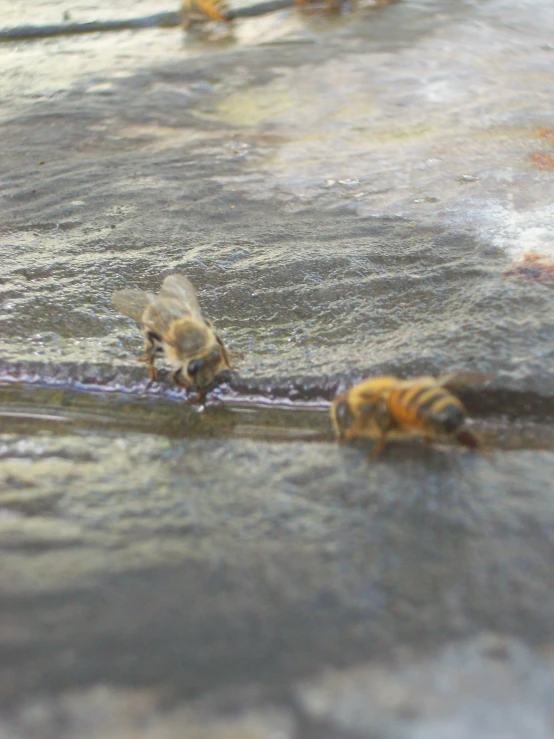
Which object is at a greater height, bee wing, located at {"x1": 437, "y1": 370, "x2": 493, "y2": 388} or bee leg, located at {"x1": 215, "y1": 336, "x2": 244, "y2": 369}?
bee wing, located at {"x1": 437, "y1": 370, "x2": 493, "y2": 388}

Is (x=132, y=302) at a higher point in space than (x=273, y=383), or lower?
higher

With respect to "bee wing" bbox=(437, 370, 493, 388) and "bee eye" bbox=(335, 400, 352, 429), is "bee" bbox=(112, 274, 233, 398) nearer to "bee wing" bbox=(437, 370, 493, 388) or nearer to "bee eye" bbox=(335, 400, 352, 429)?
"bee eye" bbox=(335, 400, 352, 429)

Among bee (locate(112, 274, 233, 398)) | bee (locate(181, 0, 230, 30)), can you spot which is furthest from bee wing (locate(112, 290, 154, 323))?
bee (locate(181, 0, 230, 30))

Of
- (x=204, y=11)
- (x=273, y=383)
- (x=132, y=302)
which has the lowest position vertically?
(x=273, y=383)

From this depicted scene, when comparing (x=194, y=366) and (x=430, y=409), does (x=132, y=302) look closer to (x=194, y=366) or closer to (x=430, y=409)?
(x=194, y=366)

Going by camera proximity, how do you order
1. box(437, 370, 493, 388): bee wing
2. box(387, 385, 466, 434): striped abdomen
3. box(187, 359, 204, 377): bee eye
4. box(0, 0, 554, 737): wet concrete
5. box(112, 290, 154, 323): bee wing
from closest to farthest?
box(0, 0, 554, 737): wet concrete
box(387, 385, 466, 434): striped abdomen
box(437, 370, 493, 388): bee wing
box(187, 359, 204, 377): bee eye
box(112, 290, 154, 323): bee wing

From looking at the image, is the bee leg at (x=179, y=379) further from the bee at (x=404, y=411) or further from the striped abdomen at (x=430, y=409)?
the striped abdomen at (x=430, y=409)

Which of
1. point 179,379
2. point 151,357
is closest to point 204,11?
point 151,357
